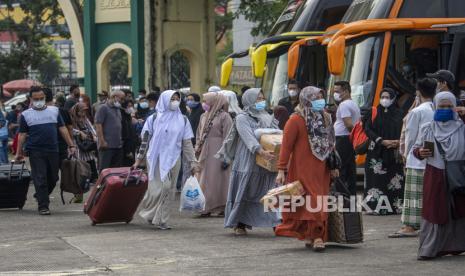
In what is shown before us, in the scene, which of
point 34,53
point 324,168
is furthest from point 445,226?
point 34,53

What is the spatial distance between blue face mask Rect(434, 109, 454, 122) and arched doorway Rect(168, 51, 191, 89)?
23.9 meters

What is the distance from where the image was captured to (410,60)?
19734 millimetres

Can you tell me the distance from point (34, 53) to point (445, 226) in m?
45.1

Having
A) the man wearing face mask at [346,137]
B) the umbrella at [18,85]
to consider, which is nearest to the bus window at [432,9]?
the man wearing face mask at [346,137]

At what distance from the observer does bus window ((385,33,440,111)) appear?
64.0ft

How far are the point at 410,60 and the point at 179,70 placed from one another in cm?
1837

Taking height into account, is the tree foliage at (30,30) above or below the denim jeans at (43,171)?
above

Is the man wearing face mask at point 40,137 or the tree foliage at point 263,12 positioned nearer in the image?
the man wearing face mask at point 40,137

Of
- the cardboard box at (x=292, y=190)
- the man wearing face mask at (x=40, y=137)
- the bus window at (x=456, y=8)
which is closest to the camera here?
the cardboard box at (x=292, y=190)

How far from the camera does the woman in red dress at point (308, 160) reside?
469 inches

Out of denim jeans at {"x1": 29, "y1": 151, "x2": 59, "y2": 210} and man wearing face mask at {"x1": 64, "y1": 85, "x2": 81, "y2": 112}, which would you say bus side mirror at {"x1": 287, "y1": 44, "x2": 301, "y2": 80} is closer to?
man wearing face mask at {"x1": 64, "y1": 85, "x2": 81, "y2": 112}

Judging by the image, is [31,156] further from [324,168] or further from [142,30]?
[142,30]

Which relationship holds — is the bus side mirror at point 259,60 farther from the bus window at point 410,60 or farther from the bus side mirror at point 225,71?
the bus window at point 410,60

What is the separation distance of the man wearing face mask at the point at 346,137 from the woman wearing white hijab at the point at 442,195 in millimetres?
4945
